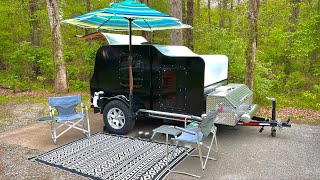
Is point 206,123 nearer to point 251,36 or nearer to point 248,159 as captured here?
point 248,159

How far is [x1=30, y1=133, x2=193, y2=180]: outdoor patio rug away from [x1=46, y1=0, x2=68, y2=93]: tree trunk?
247 inches

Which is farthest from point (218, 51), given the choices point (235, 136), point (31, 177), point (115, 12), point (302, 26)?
point (31, 177)

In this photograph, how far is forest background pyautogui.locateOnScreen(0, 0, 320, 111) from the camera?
10734mm

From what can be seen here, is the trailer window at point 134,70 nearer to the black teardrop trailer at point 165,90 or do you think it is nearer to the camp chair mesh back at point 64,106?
the black teardrop trailer at point 165,90

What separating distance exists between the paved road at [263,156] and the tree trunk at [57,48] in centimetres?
747

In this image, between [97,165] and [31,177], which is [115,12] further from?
[31,177]

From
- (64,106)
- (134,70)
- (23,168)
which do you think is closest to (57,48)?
(64,106)

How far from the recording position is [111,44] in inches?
251

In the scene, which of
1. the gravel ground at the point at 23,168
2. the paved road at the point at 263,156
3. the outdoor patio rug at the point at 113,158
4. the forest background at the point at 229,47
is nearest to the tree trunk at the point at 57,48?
the forest background at the point at 229,47

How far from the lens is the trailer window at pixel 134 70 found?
5996mm

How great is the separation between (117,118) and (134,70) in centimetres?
117

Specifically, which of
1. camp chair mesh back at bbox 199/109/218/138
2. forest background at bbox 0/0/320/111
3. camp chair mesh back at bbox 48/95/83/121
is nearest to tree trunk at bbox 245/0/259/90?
forest background at bbox 0/0/320/111

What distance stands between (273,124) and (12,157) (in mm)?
5078

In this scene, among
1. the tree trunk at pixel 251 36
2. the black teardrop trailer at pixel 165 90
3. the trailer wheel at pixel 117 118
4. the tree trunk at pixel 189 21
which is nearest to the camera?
the black teardrop trailer at pixel 165 90
